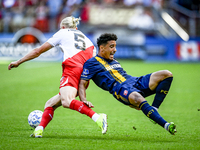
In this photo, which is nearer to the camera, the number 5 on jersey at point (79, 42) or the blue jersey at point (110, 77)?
the blue jersey at point (110, 77)

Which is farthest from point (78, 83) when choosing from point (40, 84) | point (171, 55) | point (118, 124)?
point (171, 55)

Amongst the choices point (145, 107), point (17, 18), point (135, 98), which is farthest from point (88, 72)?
point (17, 18)

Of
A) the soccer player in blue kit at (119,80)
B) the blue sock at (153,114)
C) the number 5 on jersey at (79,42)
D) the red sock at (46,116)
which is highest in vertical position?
the number 5 on jersey at (79,42)

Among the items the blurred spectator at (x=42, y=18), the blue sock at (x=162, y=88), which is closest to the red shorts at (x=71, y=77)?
the blue sock at (x=162, y=88)

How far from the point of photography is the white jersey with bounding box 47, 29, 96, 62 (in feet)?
17.0

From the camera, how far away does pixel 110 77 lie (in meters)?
5.02

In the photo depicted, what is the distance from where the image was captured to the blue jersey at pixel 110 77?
492 cm

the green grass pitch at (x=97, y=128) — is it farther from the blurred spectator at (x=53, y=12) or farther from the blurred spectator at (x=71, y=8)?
the blurred spectator at (x=71, y=8)

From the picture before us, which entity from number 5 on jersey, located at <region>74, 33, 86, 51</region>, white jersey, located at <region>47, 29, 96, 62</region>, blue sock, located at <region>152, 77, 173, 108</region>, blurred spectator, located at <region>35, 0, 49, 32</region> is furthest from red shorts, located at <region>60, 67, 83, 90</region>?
blurred spectator, located at <region>35, 0, 49, 32</region>

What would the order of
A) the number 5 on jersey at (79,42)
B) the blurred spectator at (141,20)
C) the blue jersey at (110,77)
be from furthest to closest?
the blurred spectator at (141,20) → the number 5 on jersey at (79,42) → the blue jersey at (110,77)

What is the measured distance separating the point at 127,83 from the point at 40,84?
7.79m

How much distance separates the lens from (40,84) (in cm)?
1228

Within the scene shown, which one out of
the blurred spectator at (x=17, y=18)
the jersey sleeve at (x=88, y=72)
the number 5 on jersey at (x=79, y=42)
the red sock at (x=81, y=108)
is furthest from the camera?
the blurred spectator at (x=17, y=18)

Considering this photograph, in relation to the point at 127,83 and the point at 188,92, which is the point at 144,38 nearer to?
the point at 188,92
